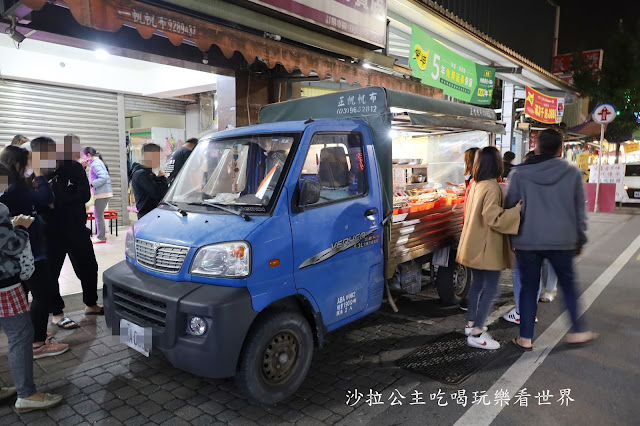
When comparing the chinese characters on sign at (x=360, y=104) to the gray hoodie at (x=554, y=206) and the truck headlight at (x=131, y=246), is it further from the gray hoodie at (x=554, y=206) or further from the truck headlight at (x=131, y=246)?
the truck headlight at (x=131, y=246)

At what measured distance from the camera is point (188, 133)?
1214 cm

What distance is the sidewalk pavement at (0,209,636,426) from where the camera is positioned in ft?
9.93

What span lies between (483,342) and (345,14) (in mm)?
5461

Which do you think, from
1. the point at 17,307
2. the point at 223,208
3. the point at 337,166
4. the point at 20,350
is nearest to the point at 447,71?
the point at 337,166

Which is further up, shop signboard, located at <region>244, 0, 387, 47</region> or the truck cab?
shop signboard, located at <region>244, 0, 387, 47</region>

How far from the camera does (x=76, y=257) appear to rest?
470 cm

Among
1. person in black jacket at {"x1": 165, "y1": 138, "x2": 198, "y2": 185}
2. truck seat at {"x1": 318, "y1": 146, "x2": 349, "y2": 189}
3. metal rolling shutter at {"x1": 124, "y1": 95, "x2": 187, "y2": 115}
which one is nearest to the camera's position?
truck seat at {"x1": 318, "y1": 146, "x2": 349, "y2": 189}

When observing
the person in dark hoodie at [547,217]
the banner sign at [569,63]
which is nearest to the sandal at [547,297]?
the person in dark hoodie at [547,217]

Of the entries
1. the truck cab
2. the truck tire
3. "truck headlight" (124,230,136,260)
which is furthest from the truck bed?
"truck headlight" (124,230,136,260)

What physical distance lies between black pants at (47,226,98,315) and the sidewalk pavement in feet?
1.07

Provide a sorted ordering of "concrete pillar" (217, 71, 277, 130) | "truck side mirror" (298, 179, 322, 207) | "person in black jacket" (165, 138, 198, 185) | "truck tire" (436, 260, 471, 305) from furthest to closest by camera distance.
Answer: "concrete pillar" (217, 71, 277, 130) < "person in black jacket" (165, 138, 198, 185) < "truck tire" (436, 260, 471, 305) < "truck side mirror" (298, 179, 322, 207)

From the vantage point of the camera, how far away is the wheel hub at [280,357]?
123 inches

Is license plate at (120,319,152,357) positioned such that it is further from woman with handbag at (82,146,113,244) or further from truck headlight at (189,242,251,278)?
woman with handbag at (82,146,113,244)

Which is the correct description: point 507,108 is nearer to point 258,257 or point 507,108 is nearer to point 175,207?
point 175,207
